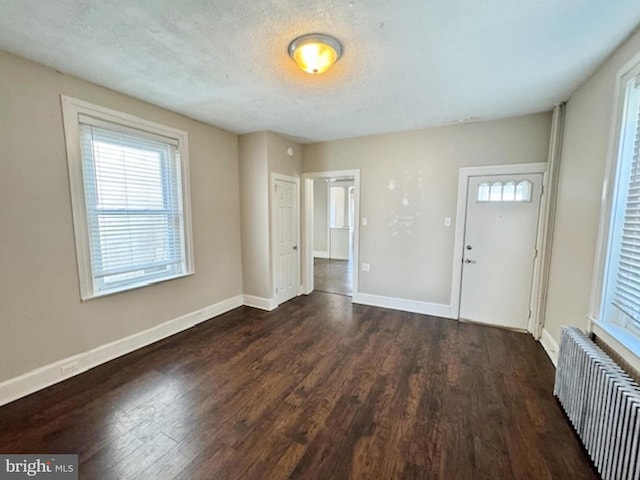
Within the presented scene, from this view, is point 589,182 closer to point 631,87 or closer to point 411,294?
point 631,87

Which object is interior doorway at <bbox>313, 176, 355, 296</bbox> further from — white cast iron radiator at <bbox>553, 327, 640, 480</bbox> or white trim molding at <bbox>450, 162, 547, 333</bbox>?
white cast iron radiator at <bbox>553, 327, 640, 480</bbox>

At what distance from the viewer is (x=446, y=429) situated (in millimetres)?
1856

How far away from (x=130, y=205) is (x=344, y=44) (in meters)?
2.51

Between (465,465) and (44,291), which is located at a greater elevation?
(44,291)

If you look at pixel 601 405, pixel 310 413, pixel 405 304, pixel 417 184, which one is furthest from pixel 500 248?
pixel 310 413

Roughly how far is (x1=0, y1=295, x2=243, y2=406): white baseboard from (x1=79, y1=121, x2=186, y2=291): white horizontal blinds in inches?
23.1

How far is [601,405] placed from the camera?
1.50 m

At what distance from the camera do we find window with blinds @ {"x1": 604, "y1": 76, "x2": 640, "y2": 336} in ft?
5.52

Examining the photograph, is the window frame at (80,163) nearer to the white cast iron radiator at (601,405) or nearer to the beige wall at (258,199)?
the beige wall at (258,199)

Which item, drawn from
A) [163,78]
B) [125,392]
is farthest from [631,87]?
[125,392]

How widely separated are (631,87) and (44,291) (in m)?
4.53

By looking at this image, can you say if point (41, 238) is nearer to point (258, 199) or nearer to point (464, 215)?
point (258, 199)

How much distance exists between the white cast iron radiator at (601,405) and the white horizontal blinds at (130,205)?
3791 millimetres

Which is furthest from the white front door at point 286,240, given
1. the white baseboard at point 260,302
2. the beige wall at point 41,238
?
the beige wall at point 41,238
